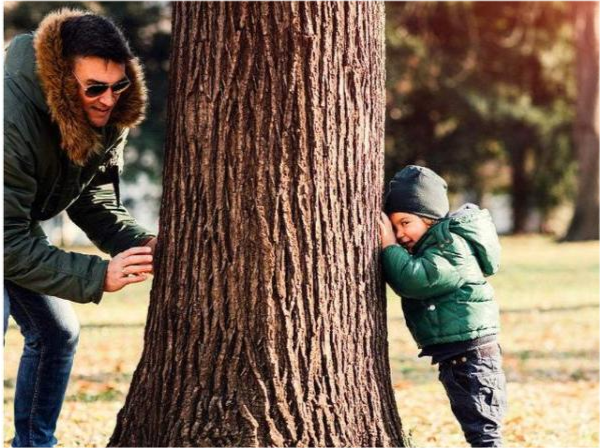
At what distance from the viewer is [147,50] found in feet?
86.2

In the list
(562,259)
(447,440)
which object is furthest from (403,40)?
(447,440)

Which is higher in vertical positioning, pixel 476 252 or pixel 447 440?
pixel 476 252

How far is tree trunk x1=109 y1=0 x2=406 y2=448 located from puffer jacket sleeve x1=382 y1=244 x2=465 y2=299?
200mm

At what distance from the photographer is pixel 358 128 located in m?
3.66

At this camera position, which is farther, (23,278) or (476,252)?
(476,252)

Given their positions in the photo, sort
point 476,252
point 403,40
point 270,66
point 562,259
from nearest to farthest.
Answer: point 270,66
point 476,252
point 562,259
point 403,40

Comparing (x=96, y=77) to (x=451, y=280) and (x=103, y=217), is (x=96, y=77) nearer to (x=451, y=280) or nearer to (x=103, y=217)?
(x=103, y=217)

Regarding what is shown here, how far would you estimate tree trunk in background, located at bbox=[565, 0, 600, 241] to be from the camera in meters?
23.0

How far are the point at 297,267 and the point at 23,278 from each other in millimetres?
1005

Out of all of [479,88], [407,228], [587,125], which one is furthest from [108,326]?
[479,88]

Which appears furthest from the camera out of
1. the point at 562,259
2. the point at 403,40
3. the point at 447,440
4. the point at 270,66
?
the point at 403,40

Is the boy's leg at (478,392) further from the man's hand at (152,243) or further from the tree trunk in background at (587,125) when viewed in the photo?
the tree trunk in background at (587,125)

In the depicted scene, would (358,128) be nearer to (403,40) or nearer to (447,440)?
(447,440)

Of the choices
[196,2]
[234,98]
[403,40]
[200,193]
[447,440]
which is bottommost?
[447,440]
